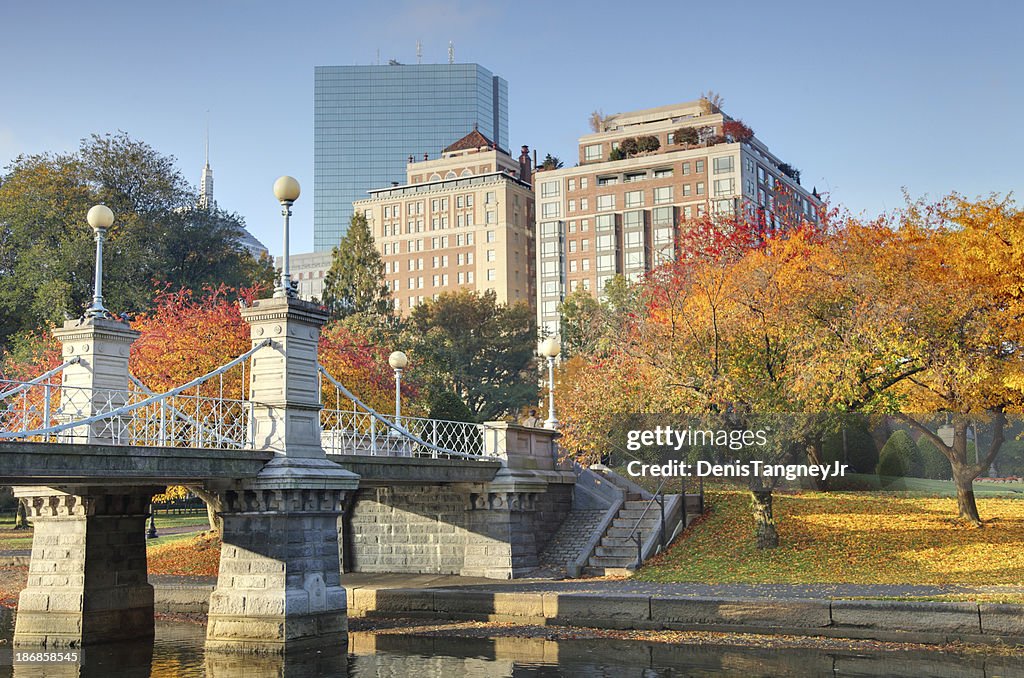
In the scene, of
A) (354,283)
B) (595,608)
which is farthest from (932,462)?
(354,283)

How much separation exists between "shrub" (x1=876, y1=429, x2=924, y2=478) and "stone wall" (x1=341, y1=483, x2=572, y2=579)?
8.99 meters

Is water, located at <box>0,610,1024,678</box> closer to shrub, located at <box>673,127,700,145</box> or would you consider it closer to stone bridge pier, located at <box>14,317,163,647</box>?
stone bridge pier, located at <box>14,317,163,647</box>

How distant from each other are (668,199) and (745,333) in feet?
247

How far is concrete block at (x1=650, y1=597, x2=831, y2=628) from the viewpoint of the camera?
70.3 ft

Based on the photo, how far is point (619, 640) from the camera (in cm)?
2172

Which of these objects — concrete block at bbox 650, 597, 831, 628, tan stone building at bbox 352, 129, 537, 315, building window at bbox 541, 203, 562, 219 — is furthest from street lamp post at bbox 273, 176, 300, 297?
tan stone building at bbox 352, 129, 537, 315

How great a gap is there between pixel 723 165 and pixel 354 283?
51.3 meters

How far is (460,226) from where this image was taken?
12312 centimetres

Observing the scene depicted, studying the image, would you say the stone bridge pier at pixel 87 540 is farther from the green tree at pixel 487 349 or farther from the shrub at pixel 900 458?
the green tree at pixel 487 349

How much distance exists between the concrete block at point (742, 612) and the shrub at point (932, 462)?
960 cm

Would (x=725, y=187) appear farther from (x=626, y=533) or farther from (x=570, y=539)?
(x=626, y=533)

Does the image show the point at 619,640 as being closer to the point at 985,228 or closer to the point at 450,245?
the point at 985,228

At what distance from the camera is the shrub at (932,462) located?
29.3m

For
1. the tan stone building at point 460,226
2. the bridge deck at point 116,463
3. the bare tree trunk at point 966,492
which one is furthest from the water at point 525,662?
Answer: the tan stone building at point 460,226
